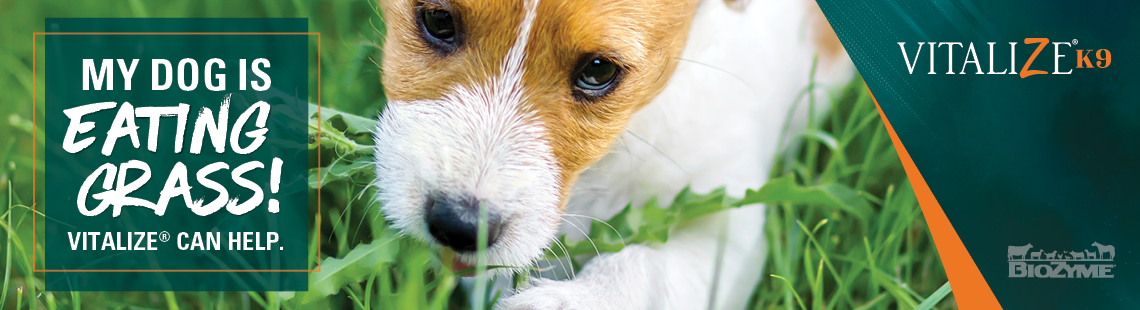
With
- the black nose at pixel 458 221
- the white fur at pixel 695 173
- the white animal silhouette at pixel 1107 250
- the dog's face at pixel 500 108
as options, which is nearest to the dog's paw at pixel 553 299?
the white fur at pixel 695 173

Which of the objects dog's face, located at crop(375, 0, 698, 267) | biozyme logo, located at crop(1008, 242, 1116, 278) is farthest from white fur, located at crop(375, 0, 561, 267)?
biozyme logo, located at crop(1008, 242, 1116, 278)

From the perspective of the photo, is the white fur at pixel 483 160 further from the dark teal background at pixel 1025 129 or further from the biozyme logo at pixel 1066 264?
the biozyme logo at pixel 1066 264

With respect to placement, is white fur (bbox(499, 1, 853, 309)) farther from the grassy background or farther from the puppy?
the grassy background

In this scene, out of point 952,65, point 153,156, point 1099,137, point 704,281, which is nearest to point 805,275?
point 704,281

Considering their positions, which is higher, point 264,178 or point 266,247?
point 264,178

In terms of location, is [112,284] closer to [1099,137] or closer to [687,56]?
[687,56]
